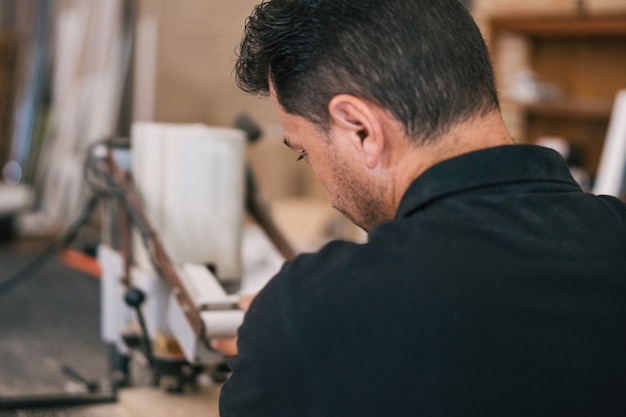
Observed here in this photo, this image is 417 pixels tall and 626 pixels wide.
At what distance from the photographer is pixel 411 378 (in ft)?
2.11

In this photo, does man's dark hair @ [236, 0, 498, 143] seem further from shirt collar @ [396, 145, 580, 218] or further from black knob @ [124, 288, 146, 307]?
black knob @ [124, 288, 146, 307]

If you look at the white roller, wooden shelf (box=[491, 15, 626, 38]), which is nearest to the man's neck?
the white roller

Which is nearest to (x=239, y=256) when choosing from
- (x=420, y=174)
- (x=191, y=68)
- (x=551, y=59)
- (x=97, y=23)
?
(x=420, y=174)

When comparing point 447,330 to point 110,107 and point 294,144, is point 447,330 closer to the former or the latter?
point 294,144

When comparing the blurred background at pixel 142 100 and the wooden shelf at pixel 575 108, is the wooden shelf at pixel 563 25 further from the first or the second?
the wooden shelf at pixel 575 108

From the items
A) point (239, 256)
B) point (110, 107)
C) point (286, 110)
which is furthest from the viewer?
point (110, 107)

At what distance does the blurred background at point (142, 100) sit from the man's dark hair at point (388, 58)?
0.96 metres

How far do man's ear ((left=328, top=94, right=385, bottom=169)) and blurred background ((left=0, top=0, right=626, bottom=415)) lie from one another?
95 centimetres

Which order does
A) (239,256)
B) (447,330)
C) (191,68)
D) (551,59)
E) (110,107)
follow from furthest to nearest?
1. (191,68)
2. (110,107)
3. (551,59)
4. (239,256)
5. (447,330)

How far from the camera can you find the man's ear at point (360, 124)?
73cm

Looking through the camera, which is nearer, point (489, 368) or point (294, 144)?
point (489, 368)

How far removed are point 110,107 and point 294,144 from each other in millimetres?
4184

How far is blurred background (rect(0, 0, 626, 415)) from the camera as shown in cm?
238

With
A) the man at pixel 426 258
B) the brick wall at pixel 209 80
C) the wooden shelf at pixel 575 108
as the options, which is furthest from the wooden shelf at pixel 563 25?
the man at pixel 426 258
